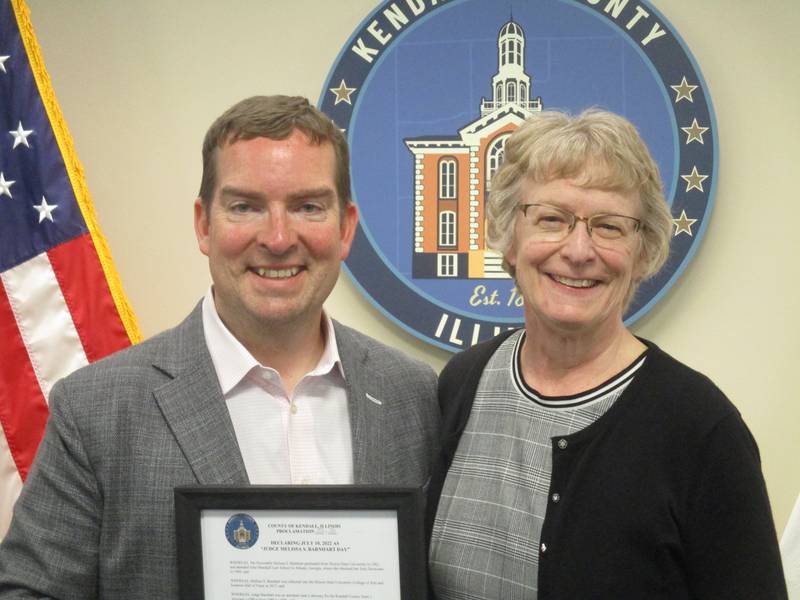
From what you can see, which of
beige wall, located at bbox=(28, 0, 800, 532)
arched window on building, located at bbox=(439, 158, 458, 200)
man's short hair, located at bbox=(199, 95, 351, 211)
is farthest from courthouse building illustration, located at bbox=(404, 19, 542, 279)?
man's short hair, located at bbox=(199, 95, 351, 211)

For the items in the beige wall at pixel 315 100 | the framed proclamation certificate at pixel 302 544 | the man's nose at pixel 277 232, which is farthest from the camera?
the beige wall at pixel 315 100

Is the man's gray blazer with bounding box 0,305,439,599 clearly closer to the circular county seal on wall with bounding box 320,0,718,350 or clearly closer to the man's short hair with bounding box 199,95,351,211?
the man's short hair with bounding box 199,95,351,211

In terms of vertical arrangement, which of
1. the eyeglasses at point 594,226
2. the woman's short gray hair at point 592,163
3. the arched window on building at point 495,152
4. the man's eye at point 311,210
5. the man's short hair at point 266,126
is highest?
the arched window on building at point 495,152

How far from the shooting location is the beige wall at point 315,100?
2418 mm

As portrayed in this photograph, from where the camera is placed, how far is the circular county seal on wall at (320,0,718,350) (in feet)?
8.08

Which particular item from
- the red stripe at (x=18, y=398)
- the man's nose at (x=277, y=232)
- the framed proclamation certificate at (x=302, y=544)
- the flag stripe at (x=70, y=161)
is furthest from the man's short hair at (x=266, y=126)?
the red stripe at (x=18, y=398)

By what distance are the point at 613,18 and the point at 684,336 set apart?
32.5 inches

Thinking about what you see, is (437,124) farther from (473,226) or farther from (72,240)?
(72,240)

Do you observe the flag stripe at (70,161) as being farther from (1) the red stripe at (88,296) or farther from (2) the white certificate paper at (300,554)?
(2) the white certificate paper at (300,554)

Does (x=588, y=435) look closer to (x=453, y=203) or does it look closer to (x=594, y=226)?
(x=594, y=226)

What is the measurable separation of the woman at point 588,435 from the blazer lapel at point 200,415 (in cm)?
38

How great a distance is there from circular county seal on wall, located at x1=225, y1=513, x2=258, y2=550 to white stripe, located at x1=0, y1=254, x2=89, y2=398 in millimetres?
1076

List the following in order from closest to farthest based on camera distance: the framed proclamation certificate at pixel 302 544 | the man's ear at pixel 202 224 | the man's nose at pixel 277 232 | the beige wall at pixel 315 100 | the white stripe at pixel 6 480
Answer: the framed proclamation certificate at pixel 302 544 → the man's nose at pixel 277 232 → the man's ear at pixel 202 224 → the white stripe at pixel 6 480 → the beige wall at pixel 315 100

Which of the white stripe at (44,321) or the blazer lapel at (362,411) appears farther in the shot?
the white stripe at (44,321)
